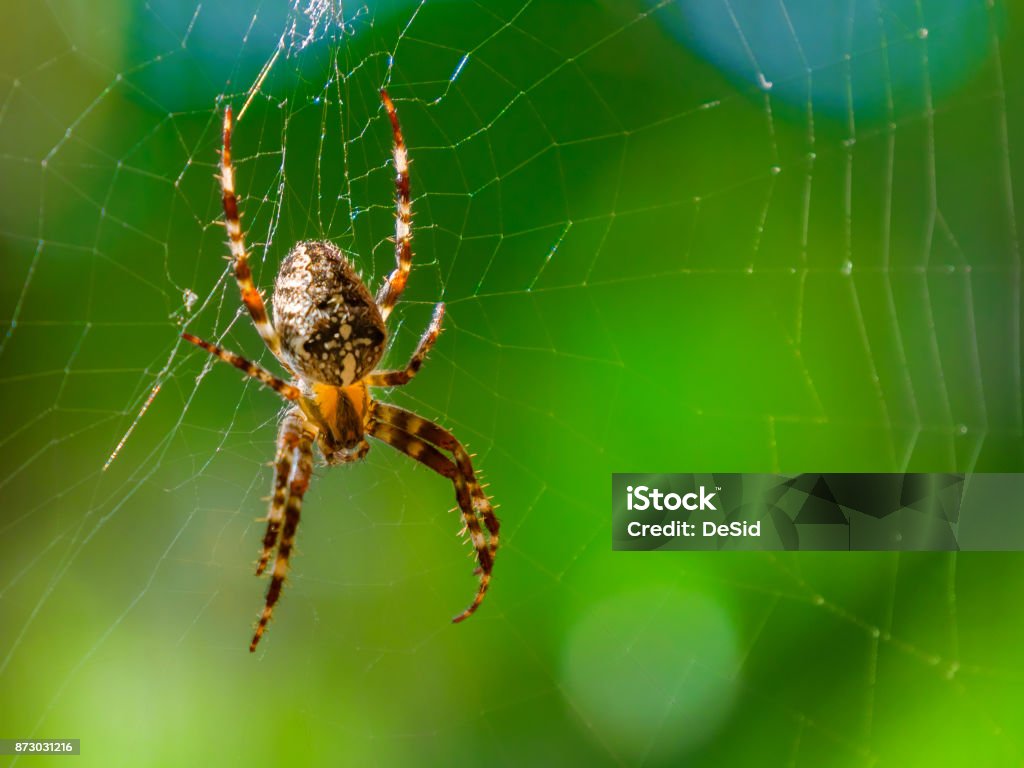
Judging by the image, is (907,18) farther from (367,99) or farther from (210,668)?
(210,668)

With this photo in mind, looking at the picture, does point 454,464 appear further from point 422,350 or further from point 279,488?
point 279,488

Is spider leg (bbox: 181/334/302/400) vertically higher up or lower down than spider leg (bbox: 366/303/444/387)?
lower down

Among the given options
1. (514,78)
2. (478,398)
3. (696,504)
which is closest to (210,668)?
(478,398)

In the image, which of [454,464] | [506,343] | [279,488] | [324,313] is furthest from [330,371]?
[506,343]

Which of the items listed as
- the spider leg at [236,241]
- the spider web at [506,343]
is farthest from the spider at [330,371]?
the spider web at [506,343]

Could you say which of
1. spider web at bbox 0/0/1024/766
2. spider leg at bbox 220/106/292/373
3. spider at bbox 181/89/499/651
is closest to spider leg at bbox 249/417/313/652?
spider at bbox 181/89/499/651

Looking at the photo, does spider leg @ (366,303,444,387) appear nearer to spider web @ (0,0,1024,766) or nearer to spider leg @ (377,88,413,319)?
spider leg @ (377,88,413,319)
